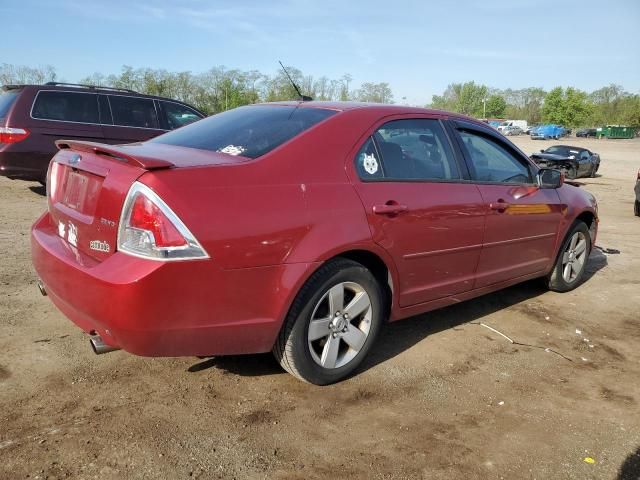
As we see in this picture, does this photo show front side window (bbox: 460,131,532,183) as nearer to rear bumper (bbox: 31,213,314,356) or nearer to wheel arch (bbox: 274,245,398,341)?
wheel arch (bbox: 274,245,398,341)

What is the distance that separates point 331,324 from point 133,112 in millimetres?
7146

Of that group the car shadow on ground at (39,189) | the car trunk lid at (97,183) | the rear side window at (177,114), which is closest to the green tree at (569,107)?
the rear side window at (177,114)

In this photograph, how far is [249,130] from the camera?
3.29 meters

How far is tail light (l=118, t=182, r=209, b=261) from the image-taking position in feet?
7.95

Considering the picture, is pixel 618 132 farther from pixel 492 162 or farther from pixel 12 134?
pixel 492 162

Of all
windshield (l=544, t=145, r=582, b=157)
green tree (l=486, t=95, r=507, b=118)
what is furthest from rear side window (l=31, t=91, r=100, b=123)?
green tree (l=486, t=95, r=507, b=118)

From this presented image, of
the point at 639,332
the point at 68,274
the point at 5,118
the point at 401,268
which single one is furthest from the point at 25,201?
the point at 639,332

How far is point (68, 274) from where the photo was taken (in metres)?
2.74

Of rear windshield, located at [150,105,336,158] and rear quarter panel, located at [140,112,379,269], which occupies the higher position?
rear windshield, located at [150,105,336,158]

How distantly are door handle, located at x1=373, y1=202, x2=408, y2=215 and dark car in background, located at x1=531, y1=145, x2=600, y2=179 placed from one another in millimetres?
20265

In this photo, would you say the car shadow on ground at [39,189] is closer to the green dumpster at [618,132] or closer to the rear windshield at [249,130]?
the rear windshield at [249,130]

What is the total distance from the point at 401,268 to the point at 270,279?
3.27 feet

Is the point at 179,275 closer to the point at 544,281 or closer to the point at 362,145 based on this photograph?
the point at 362,145

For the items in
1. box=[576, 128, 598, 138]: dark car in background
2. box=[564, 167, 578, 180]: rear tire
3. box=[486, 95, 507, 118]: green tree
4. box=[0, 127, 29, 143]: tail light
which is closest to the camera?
box=[0, 127, 29, 143]: tail light
